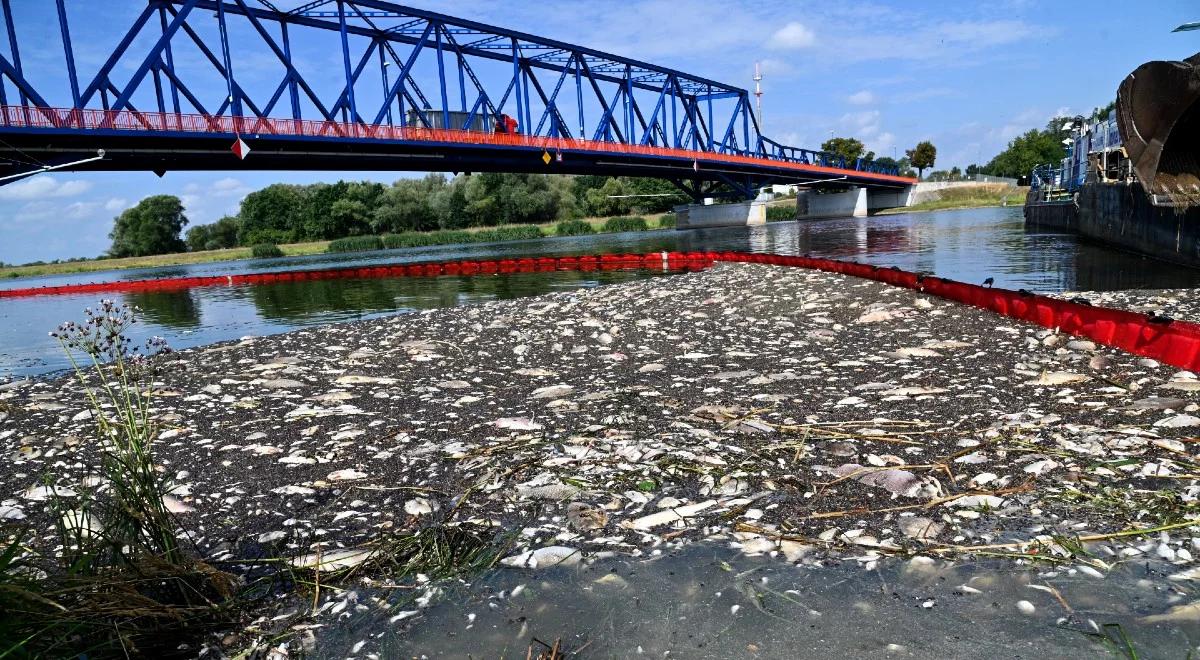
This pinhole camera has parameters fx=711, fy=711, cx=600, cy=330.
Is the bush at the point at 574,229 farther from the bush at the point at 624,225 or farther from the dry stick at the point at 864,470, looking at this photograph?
the dry stick at the point at 864,470

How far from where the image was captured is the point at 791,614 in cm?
307

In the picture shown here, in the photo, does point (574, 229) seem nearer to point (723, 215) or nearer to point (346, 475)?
point (723, 215)

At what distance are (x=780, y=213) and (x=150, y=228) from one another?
107101 mm

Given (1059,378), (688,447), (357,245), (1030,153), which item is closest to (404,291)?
(688,447)

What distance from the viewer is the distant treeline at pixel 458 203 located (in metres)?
114

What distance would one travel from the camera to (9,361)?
42.3ft

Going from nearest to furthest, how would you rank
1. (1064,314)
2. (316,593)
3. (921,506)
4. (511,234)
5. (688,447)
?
(316,593) < (921,506) < (688,447) < (1064,314) < (511,234)

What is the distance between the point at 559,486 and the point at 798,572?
172cm

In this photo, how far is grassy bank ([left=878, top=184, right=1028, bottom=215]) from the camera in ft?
353

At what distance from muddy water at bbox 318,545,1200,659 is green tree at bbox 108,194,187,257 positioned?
465 ft

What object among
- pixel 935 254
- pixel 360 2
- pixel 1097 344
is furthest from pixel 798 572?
pixel 360 2

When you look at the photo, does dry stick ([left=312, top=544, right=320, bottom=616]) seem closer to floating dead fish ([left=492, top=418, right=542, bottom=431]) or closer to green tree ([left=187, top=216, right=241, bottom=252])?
floating dead fish ([left=492, top=418, right=542, bottom=431])

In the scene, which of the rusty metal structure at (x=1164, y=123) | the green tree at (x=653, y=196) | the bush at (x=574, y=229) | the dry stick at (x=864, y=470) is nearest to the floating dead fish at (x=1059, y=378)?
the dry stick at (x=864, y=470)

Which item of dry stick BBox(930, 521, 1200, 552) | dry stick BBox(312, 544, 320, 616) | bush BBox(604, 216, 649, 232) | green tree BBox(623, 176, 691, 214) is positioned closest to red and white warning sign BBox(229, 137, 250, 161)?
dry stick BBox(312, 544, 320, 616)
